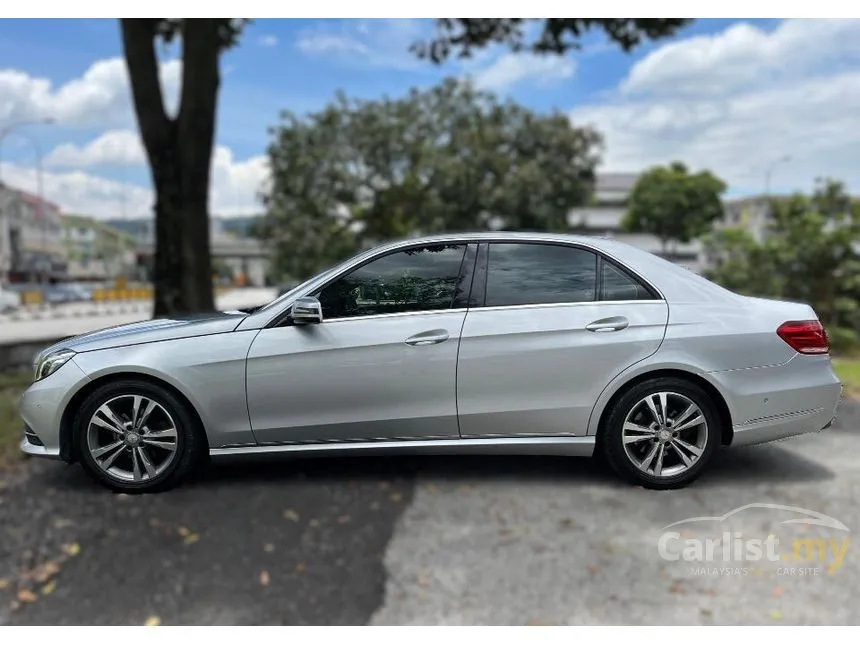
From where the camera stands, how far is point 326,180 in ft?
106

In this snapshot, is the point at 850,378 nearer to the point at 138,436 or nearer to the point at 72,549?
the point at 138,436

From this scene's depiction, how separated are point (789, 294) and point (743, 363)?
12.4 m

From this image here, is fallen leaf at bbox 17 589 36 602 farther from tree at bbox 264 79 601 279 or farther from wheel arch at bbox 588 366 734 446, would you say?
tree at bbox 264 79 601 279

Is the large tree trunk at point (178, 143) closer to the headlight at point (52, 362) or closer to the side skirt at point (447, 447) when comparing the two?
the headlight at point (52, 362)

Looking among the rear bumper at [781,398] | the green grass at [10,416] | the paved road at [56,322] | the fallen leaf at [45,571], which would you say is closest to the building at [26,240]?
the paved road at [56,322]

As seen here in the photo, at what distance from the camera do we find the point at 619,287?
4336 millimetres

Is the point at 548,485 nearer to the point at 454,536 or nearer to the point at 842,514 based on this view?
the point at 454,536

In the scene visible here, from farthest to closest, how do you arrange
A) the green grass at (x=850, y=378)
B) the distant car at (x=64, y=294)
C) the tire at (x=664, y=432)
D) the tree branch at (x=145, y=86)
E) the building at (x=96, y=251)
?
the building at (x=96, y=251) < the distant car at (x=64, y=294) < the tree branch at (x=145, y=86) < the green grass at (x=850, y=378) < the tire at (x=664, y=432)

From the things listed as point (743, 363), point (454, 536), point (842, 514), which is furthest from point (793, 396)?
point (454, 536)

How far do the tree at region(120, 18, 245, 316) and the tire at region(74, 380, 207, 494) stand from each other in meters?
6.05

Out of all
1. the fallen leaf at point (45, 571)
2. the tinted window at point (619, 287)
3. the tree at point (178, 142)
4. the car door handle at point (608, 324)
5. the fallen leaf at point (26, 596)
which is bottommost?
the fallen leaf at point (26, 596)

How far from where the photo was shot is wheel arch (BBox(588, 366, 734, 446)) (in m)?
4.18

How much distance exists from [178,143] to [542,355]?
7664 mm

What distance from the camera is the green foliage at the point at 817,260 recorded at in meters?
14.1
